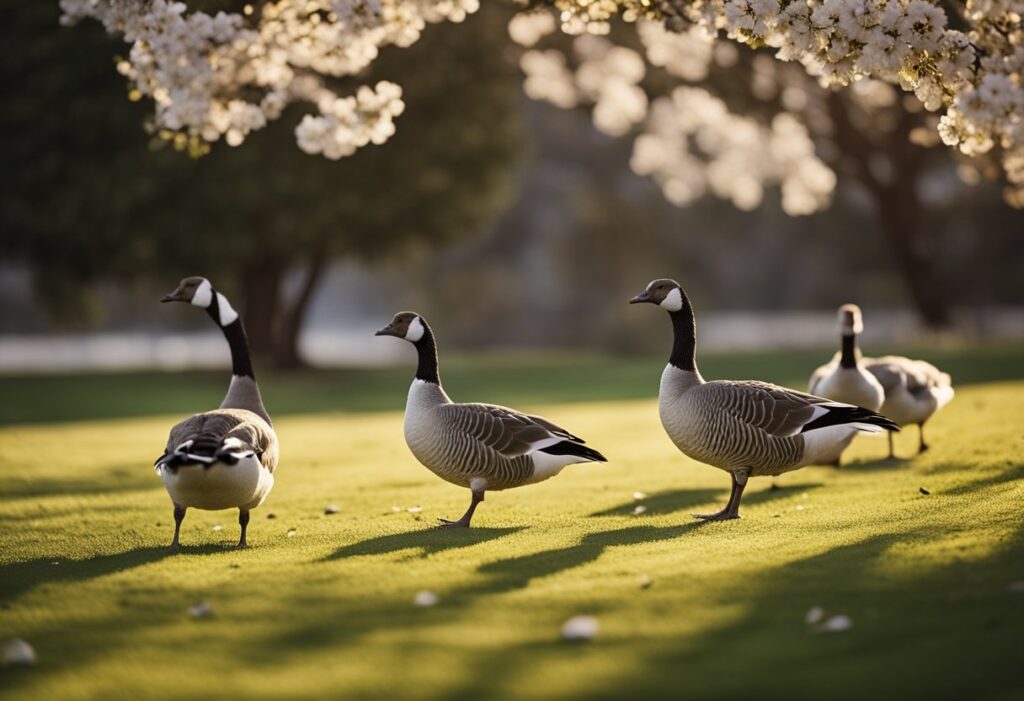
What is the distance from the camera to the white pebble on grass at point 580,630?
21.3 feet

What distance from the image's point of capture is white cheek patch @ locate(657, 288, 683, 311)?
1114 cm

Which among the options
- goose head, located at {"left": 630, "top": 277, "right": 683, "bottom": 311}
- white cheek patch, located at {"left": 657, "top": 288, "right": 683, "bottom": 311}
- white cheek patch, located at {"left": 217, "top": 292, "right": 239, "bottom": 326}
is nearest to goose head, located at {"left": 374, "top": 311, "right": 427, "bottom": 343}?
white cheek patch, located at {"left": 217, "top": 292, "right": 239, "bottom": 326}

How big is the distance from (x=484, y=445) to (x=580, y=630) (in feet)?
12.1

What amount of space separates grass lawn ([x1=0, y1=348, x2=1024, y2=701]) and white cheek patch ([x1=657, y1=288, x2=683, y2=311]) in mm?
1962

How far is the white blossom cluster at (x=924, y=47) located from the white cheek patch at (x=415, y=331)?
381 centimetres

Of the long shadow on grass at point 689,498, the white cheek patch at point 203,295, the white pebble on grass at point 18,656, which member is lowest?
the long shadow on grass at point 689,498

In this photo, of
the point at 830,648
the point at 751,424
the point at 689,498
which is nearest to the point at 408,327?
the point at 751,424

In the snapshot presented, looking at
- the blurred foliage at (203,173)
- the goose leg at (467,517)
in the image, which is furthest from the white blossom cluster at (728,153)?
the goose leg at (467,517)

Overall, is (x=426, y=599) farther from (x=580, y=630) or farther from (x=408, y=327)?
(x=408, y=327)

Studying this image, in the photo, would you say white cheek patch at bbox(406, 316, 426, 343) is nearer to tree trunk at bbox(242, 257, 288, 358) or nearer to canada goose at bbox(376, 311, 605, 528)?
canada goose at bbox(376, 311, 605, 528)

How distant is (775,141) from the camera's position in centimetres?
3953

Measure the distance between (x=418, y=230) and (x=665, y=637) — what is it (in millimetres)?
31486

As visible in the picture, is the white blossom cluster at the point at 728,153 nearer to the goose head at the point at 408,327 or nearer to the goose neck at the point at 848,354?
the goose neck at the point at 848,354

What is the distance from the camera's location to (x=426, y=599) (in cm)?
727
